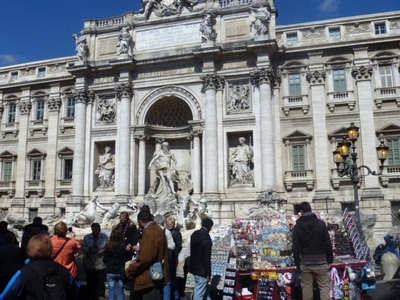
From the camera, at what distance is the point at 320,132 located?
900 inches

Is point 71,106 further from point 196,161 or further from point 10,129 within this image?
point 196,161

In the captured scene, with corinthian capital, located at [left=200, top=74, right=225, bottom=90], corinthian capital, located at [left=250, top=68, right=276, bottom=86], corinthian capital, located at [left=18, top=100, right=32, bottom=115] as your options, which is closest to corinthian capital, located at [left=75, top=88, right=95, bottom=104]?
corinthian capital, located at [left=18, top=100, right=32, bottom=115]

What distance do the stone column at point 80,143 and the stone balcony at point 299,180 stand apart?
478 inches

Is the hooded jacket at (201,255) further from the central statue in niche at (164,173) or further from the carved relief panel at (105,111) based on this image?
the carved relief panel at (105,111)

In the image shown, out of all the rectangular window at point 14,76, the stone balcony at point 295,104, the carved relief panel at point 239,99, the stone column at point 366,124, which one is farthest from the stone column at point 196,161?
the rectangular window at point 14,76

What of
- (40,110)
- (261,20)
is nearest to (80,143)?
(40,110)

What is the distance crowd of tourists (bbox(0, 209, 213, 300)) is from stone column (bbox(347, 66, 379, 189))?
587 inches

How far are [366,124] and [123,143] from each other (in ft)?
44.7

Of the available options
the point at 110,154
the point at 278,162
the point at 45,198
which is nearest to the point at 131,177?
the point at 110,154

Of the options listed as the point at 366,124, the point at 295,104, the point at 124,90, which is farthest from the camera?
the point at 124,90

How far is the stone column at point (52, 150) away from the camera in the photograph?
88.6 ft

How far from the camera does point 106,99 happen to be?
26.5 metres

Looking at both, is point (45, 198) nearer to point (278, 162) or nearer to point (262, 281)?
point (278, 162)

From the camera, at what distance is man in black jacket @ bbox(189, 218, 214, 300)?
786cm
